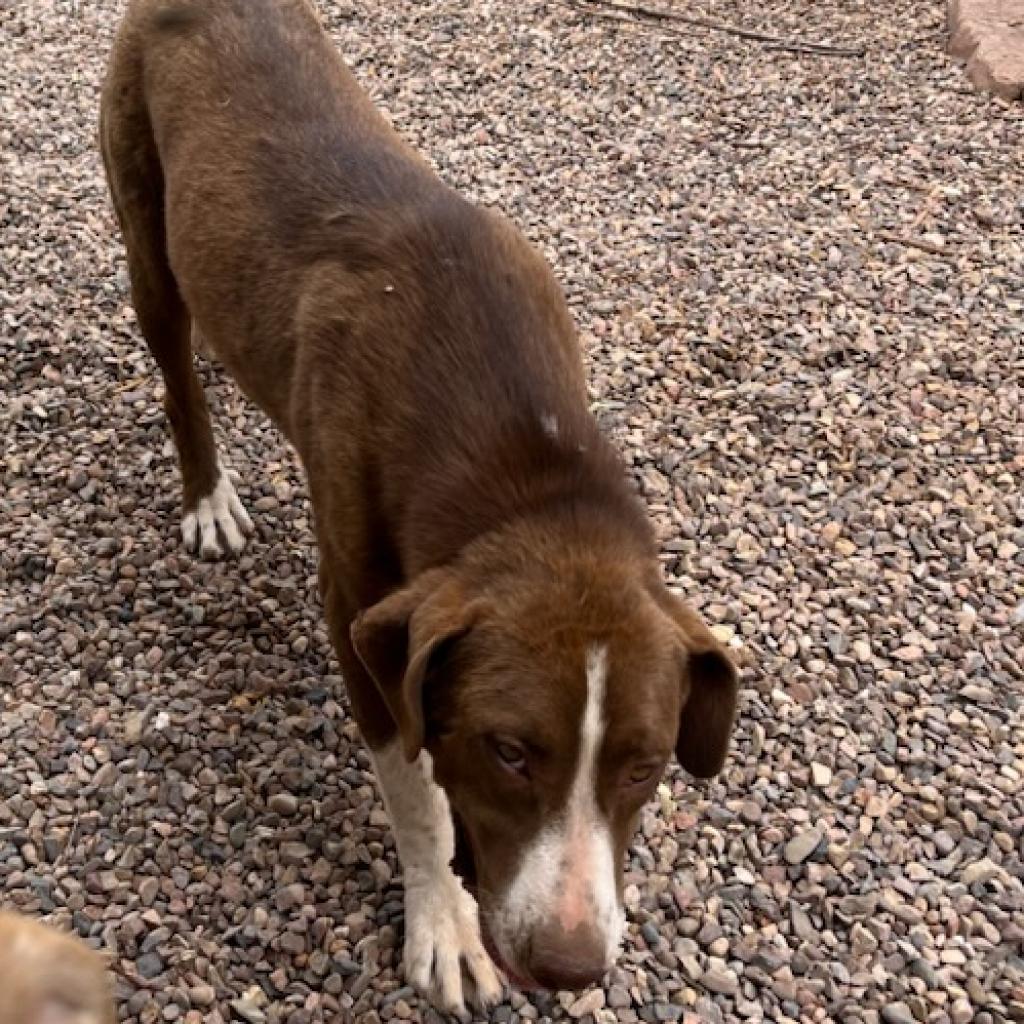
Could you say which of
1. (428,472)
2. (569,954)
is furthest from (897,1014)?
(428,472)

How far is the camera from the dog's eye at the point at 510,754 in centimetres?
273

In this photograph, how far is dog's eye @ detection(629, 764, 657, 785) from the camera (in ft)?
9.18

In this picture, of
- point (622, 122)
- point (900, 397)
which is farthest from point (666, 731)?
point (622, 122)

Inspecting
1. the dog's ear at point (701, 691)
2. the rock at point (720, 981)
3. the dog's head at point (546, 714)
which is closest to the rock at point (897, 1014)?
the rock at point (720, 981)

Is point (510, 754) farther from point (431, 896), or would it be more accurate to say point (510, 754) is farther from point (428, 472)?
point (431, 896)

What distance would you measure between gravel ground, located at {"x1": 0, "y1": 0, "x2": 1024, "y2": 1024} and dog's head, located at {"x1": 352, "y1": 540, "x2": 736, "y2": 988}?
3.02 feet

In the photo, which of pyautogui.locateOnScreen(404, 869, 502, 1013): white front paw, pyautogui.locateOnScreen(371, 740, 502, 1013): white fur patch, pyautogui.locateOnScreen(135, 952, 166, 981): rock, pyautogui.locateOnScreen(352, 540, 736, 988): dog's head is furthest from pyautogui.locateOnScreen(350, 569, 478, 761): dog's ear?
pyautogui.locateOnScreen(135, 952, 166, 981): rock

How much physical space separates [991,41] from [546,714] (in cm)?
687

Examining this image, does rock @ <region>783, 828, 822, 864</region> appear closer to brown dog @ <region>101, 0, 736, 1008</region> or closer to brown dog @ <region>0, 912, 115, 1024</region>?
brown dog @ <region>101, 0, 736, 1008</region>

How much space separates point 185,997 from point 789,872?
1.77 meters

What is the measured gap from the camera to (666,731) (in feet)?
9.20

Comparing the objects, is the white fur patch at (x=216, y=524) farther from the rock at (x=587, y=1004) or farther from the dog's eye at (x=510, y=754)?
the dog's eye at (x=510, y=754)

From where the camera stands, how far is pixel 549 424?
328 cm

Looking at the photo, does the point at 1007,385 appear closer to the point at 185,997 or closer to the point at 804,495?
the point at 804,495
